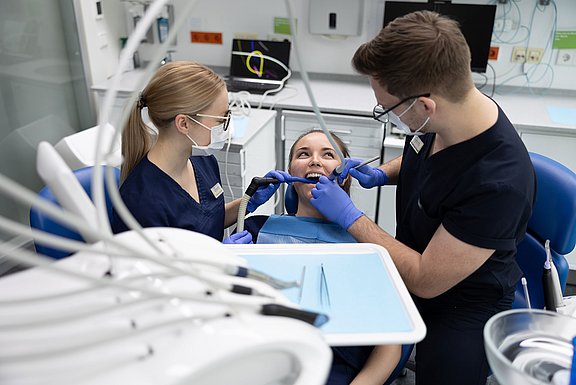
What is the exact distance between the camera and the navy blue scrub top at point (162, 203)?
1443 mm

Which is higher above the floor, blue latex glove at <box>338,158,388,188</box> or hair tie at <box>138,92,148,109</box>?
hair tie at <box>138,92,148,109</box>

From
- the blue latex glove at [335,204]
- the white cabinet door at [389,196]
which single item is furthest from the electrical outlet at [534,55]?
the blue latex glove at [335,204]

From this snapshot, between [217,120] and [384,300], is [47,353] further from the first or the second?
[217,120]

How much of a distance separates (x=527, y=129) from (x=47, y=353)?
2.61m

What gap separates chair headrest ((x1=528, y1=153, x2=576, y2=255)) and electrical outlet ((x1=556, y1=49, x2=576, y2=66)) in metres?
1.74

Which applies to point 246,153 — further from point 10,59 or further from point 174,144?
point 10,59

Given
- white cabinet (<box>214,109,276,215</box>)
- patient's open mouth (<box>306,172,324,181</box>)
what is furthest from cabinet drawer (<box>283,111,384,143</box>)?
patient's open mouth (<box>306,172,324,181</box>)

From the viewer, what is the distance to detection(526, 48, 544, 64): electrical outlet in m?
2.98

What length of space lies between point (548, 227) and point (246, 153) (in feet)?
Result: 4.60

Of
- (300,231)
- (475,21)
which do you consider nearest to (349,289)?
(300,231)

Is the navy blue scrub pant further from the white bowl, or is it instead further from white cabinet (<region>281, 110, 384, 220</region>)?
white cabinet (<region>281, 110, 384, 220</region>)

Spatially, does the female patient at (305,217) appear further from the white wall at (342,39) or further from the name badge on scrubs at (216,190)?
the white wall at (342,39)

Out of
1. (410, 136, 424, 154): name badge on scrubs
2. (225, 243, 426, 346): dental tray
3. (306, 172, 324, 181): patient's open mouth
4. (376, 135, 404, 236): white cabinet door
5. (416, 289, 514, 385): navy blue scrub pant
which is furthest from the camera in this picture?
(376, 135, 404, 236): white cabinet door

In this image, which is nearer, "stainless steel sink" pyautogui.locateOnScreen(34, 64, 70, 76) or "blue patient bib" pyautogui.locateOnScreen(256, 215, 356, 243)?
"blue patient bib" pyautogui.locateOnScreen(256, 215, 356, 243)
